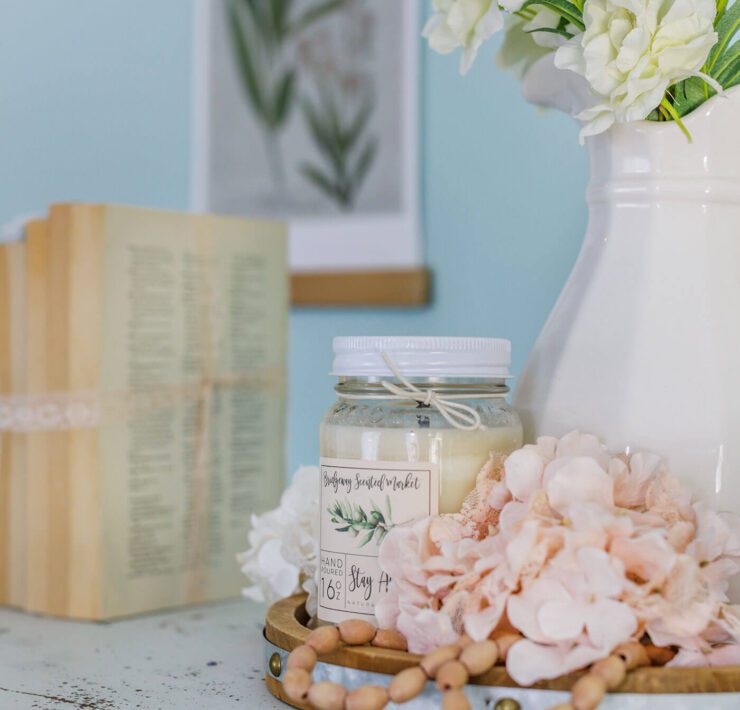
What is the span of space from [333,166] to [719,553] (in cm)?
68

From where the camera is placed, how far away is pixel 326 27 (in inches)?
41.8

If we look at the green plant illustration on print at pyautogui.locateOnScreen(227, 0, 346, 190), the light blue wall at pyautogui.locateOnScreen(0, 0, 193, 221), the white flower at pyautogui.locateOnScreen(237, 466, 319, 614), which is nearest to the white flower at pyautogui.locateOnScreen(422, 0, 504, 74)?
the white flower at pyautogui.locateOnScreen(237, 466, 319, 614)

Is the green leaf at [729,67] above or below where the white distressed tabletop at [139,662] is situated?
above

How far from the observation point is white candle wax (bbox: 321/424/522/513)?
1.60 feet

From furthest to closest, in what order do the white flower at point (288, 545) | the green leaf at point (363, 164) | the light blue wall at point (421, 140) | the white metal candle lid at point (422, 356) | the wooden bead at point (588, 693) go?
the green leaf at point (363, 164), the light blue wall at point (421, 140), the white flower at point (288, 545), the white metal candle lid at point (422, 356), the wooden bead at point (588, 693)

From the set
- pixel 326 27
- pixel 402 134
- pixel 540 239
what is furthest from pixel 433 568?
pixel 326 27

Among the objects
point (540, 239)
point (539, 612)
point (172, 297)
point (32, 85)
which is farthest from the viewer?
point (32, 85)

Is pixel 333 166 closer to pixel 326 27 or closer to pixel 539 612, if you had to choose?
pixel 326 27

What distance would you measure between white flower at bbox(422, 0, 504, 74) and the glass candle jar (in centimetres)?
15

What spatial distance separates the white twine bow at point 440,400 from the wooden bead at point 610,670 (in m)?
0.13

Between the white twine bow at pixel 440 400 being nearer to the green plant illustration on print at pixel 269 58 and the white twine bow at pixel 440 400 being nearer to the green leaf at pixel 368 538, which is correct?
the green leaf at pixel 368 538

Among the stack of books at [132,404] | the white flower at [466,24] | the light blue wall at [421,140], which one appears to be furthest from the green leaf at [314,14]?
the white flower at [466,24]

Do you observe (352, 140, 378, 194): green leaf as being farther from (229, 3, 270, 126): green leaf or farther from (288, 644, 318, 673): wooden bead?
(288, 644, 318, 673): wooden bead

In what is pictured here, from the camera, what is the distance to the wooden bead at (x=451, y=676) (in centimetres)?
41
